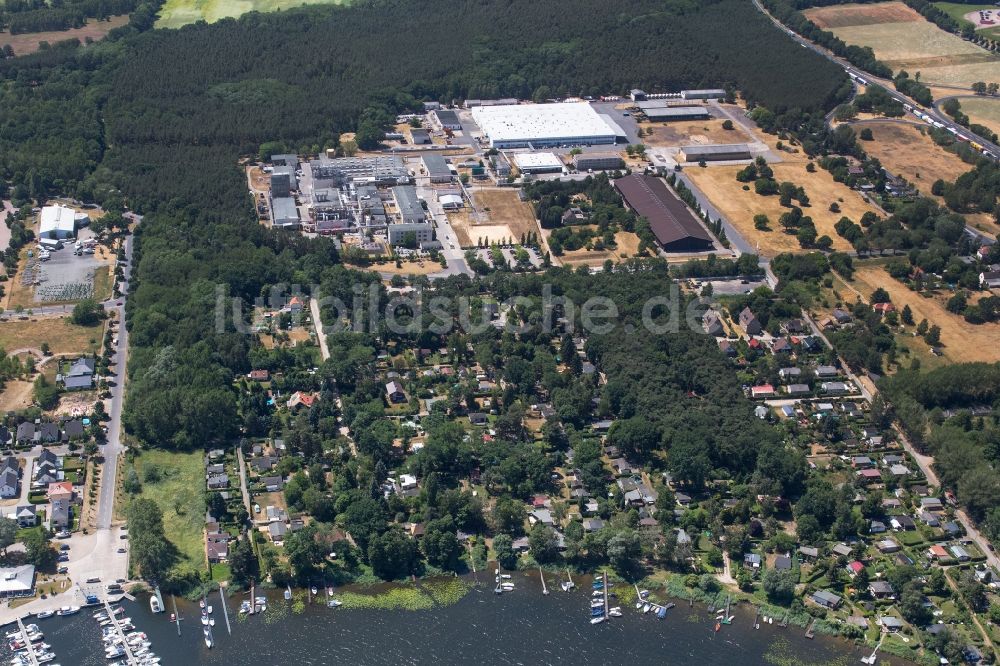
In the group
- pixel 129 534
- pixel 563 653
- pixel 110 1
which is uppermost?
pixel 110 1

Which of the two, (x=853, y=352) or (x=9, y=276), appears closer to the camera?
(x=853, y=352)

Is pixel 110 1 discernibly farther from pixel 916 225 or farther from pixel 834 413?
pixel 834 413

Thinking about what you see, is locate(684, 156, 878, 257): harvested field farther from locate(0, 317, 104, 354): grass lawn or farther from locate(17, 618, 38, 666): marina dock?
locate(17, 618, 38, 666): marina dock

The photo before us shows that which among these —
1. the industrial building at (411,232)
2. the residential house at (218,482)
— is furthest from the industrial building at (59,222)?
the residential house at (218,482)

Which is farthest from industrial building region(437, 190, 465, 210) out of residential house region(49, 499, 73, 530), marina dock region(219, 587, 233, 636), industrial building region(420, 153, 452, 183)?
marina dock region(219, 587, 233, 636)

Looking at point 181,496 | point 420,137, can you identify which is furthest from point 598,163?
point 181,496

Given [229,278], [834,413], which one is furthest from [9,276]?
[834,413]

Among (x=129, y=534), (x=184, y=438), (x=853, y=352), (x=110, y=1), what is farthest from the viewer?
(x=110, y=1)

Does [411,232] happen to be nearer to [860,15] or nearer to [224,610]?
[224,610]
